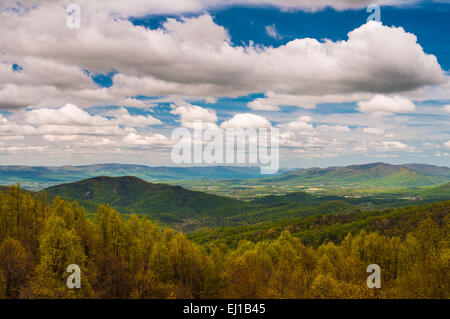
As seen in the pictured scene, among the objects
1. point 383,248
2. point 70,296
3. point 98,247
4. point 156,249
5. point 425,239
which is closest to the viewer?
point 70,296

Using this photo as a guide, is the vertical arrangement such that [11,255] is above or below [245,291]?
above

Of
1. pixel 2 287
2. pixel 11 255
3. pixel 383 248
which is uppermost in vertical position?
pixel 11 255

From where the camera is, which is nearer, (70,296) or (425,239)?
(70,296)
